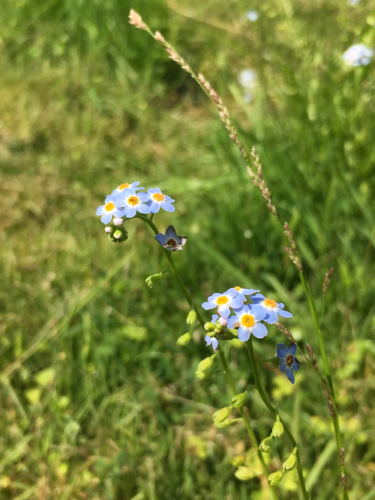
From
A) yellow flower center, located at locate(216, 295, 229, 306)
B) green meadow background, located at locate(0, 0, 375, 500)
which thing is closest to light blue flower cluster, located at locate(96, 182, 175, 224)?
yellow flower center, located at locate(216, 295, 229, 306)

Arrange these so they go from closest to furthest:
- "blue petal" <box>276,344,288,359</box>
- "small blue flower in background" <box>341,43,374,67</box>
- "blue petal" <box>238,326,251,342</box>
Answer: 1. "blue petal" <box>238,326,251,342</box>
2. "blue petal" <box>276,344,288,359</box>
3. "small blue flower in background" <box>341,43,374,67</box>

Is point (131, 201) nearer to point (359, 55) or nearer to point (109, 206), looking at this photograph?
point (109, 206)

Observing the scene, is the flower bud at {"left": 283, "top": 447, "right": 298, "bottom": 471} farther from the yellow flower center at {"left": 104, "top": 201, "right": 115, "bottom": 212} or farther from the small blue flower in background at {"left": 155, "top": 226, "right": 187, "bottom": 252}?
the yellow flower center at {"left": 104, "top": 201, "right": 115, "bottom": 212}

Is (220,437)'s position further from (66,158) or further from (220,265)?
(66,158)

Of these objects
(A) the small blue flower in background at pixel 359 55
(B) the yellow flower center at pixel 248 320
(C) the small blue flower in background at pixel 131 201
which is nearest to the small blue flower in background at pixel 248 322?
(B) the yellow flower center at pixel 248 320

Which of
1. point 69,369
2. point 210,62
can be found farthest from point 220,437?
point 210,62

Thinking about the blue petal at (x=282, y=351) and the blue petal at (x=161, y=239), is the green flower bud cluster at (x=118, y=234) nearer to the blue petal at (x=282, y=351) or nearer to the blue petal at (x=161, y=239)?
the blue petal at (x=161, y=239)

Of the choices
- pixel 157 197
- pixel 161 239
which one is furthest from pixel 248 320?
pixel 157 197
